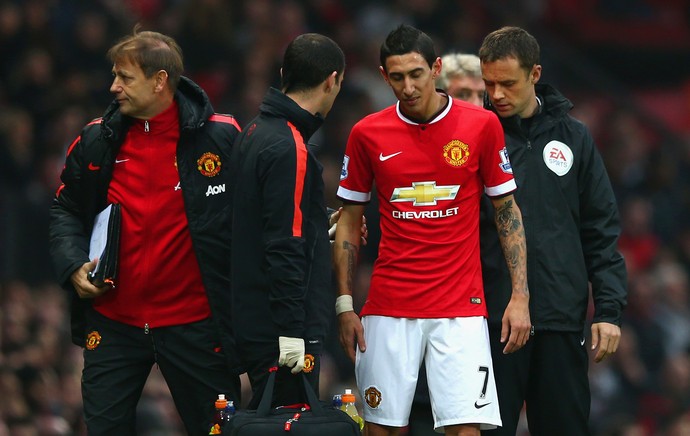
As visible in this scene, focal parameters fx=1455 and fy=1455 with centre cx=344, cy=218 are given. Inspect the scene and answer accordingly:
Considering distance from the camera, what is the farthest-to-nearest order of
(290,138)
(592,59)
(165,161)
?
(592,59) → (165,161) → (290,138)

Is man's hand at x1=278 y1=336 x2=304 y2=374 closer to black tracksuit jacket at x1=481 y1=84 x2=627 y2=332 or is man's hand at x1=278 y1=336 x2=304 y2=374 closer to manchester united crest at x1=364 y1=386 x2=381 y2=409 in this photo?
manchester united crest at x1=364 y1=386 x2=381 y2=409

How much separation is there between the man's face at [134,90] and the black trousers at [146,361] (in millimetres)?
901

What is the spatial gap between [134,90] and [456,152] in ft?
4.46

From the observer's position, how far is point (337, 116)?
1192 cm

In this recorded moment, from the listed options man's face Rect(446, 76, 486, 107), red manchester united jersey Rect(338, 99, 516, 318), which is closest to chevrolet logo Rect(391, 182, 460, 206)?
red manchester united jersey Rect(338, 99, 516, 318)

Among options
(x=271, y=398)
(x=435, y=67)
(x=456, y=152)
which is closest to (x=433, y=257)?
(x=456, y=152)

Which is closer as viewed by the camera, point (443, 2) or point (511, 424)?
point (511, 424)

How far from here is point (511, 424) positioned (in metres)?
6.16

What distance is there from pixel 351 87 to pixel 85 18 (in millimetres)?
2343

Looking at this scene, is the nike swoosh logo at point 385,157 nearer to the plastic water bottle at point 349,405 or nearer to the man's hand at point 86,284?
the plastic water bottle at point 349,405

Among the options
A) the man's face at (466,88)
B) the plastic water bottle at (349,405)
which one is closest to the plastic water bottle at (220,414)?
the plastic water bottle at (349,405)

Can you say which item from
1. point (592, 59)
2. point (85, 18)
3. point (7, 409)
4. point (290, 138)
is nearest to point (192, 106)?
point (290, 138)

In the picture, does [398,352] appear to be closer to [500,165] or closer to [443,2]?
[500,165]

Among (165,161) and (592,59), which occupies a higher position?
(592,59)
